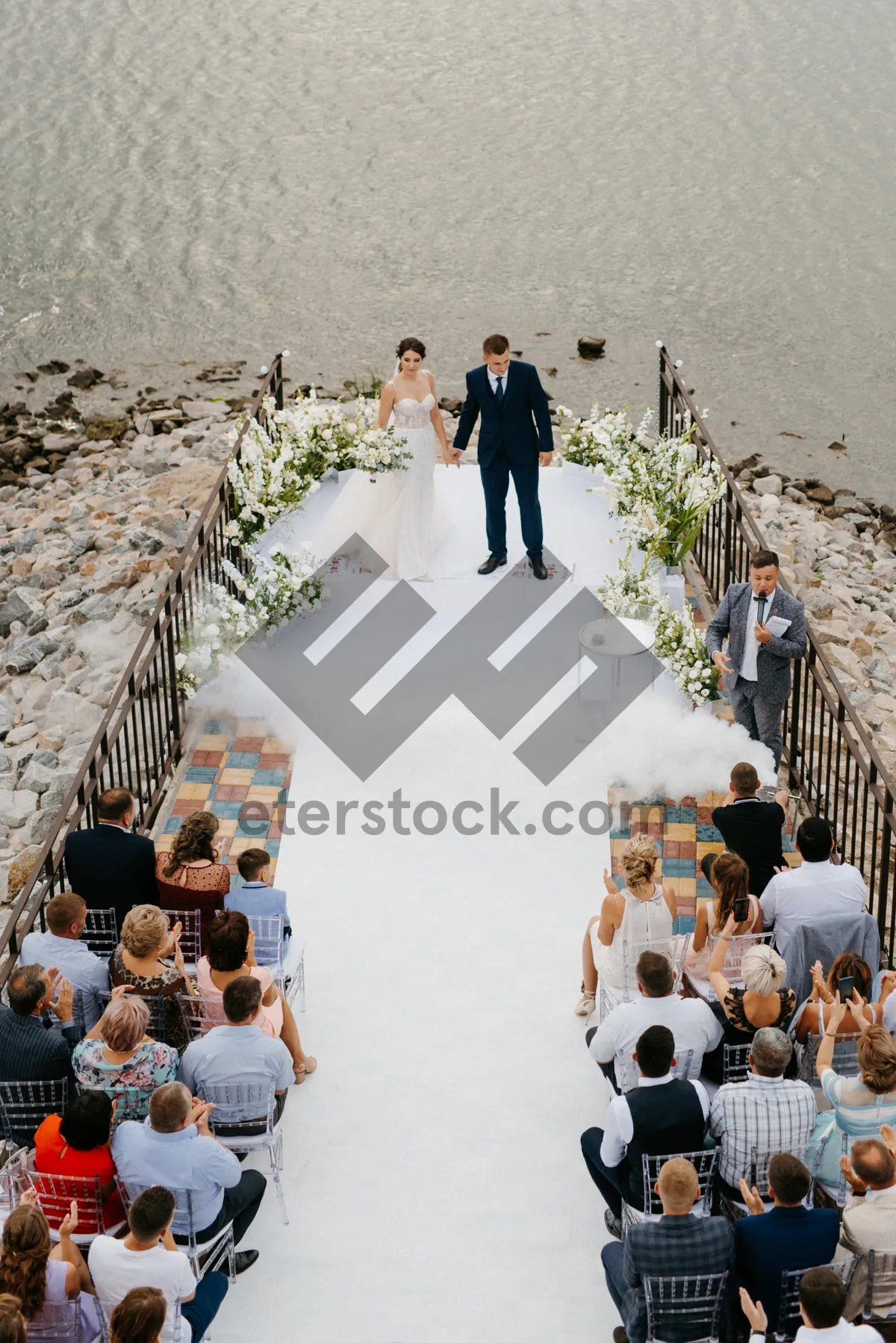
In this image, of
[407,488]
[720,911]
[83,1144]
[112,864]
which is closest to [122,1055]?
[83,1144]

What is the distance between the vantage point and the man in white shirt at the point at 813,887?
7.07m

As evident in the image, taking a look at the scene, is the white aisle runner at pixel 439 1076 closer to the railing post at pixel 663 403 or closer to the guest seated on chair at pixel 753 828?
the guest seated on chair at pixel 753 828

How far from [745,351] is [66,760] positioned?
1297cm

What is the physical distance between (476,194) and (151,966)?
70.7 feet

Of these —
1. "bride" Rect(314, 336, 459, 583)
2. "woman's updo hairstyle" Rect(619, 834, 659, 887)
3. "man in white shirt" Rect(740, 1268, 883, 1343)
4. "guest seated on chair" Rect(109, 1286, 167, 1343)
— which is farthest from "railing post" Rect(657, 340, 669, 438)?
"guest seated on chair" Rect(109, 1286, 167, 1343)

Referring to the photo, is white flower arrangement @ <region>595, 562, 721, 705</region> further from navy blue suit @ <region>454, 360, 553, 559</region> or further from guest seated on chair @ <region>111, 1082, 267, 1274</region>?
guest seated on chair @ <region>111, 1082, 267, 1274</region>

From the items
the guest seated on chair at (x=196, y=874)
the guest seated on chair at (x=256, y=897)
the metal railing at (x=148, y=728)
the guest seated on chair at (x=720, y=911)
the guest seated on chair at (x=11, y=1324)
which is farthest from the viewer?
the metal railing at (x=148, y=728)

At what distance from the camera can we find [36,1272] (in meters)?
5.18

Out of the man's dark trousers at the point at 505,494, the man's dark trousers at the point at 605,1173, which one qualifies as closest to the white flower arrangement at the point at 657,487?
the man's dark trousers at the point at 505,494

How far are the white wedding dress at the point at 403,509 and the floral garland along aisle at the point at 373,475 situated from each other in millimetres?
116

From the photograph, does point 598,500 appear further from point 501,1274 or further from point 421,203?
point 421,203

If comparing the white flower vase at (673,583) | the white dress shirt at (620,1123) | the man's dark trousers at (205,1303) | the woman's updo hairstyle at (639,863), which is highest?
the white flower vase at (673,583)

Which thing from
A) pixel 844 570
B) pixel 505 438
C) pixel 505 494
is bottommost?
pixel 505 494

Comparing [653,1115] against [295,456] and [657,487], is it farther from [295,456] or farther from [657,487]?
[295,456]
